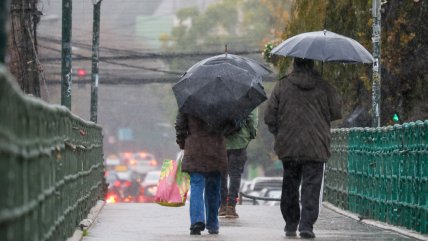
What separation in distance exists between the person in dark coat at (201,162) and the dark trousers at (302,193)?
2.33 ft

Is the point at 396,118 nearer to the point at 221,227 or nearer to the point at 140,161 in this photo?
the point at 221,227

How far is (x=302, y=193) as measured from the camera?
46.3 feet

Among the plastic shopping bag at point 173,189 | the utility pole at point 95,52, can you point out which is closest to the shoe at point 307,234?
the plastic shopping bag at point 173,189

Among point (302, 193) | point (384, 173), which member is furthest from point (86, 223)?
point (384, 173)

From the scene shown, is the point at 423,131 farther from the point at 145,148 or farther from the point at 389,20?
the point at 145,148

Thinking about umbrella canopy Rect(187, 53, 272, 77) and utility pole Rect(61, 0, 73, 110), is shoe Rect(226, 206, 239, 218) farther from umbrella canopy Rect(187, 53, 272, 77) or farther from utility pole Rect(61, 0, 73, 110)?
utility pole Rect(61, 0, 73, 110)

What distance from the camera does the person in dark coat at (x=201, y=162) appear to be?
47.3 ft

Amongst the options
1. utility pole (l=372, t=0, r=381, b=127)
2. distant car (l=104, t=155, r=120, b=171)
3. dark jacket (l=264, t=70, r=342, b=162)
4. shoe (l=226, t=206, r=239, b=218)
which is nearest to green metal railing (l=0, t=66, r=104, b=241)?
dark jacket (l=264, t=70, r=342, b=162)

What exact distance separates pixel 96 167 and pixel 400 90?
385 inches

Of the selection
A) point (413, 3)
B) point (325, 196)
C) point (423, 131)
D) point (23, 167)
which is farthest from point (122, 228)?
point (413, 3)

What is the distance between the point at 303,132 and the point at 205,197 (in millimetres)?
1366

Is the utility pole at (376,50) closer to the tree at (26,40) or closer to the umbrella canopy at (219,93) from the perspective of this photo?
the tree at (26,40)

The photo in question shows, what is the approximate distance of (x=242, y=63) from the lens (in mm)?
15438

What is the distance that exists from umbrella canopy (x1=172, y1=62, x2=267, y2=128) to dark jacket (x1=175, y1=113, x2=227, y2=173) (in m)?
0.12
